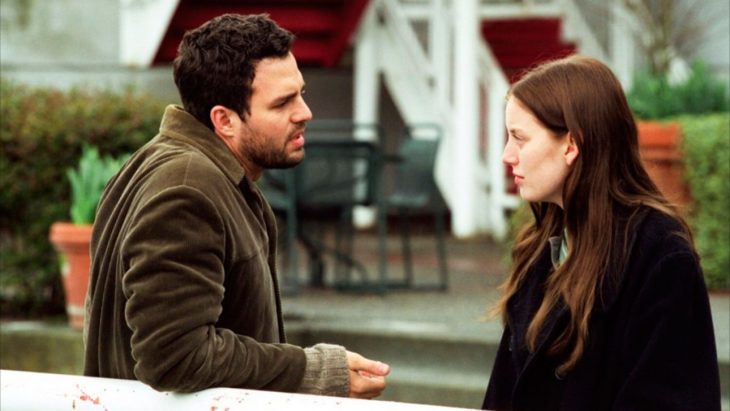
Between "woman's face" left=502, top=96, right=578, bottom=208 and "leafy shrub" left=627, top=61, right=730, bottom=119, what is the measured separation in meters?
6.36

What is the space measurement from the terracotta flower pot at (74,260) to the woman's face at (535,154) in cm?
487

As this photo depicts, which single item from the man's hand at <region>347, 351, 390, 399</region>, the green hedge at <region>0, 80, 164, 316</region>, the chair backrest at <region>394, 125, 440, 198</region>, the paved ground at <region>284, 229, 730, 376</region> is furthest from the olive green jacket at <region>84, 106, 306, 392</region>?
the chair backrest at <region>394, 125, 440, 198</region>

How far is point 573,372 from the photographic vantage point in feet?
9.23

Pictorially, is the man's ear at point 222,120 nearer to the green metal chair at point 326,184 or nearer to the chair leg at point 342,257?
the green metal chair at point 326,184

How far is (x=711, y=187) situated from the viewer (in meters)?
8.35

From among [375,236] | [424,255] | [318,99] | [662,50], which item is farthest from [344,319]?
[318,99]

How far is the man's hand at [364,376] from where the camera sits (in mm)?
3055

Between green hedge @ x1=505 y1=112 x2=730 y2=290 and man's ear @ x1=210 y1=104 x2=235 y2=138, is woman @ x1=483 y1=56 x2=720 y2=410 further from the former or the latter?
green hedge @ x1=505 y1=112 x2=730 y2=290

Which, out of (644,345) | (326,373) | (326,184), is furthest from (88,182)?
(644,345)

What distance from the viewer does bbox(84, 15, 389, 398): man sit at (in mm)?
2729

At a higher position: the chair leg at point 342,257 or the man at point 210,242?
the man at point 210,242

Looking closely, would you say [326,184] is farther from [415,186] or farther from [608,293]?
[608,293]

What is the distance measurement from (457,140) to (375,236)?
1003 mm

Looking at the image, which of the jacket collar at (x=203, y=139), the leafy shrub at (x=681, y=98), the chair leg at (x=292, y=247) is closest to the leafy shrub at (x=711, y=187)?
the leafy shrub at (x=681, y=98)
